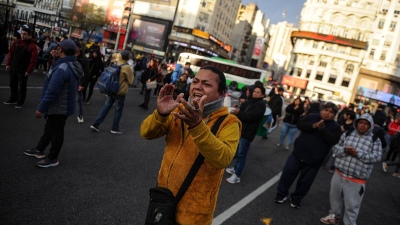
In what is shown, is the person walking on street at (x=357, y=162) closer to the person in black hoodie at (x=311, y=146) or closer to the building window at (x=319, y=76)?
the person in black hoodie at (x=311, y=146)

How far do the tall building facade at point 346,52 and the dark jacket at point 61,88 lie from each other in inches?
2220

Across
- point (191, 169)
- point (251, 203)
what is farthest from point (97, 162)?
point (191, 169)

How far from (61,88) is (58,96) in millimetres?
126

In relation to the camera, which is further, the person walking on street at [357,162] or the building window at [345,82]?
the building window at [345,82]

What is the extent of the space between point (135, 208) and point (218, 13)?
65746 millimetres

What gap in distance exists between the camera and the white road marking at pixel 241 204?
12.2 feet

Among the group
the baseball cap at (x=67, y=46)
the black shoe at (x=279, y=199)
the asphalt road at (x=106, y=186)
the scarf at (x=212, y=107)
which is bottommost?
the asphalt road at (x=106, y=186)

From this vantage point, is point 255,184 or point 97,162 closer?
point 97,162

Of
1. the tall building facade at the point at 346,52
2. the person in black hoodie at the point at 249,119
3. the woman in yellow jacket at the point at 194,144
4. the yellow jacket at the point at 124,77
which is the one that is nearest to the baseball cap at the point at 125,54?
the yellow jacket at the point at 124,77

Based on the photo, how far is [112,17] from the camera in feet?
211

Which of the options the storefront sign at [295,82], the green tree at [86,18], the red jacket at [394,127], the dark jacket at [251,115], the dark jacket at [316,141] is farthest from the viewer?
the storefront sign at [295,82]

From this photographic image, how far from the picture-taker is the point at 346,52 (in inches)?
2308

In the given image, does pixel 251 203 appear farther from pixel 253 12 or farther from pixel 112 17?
Result: pixel 253 12

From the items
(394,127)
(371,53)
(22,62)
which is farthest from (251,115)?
(371,53)
